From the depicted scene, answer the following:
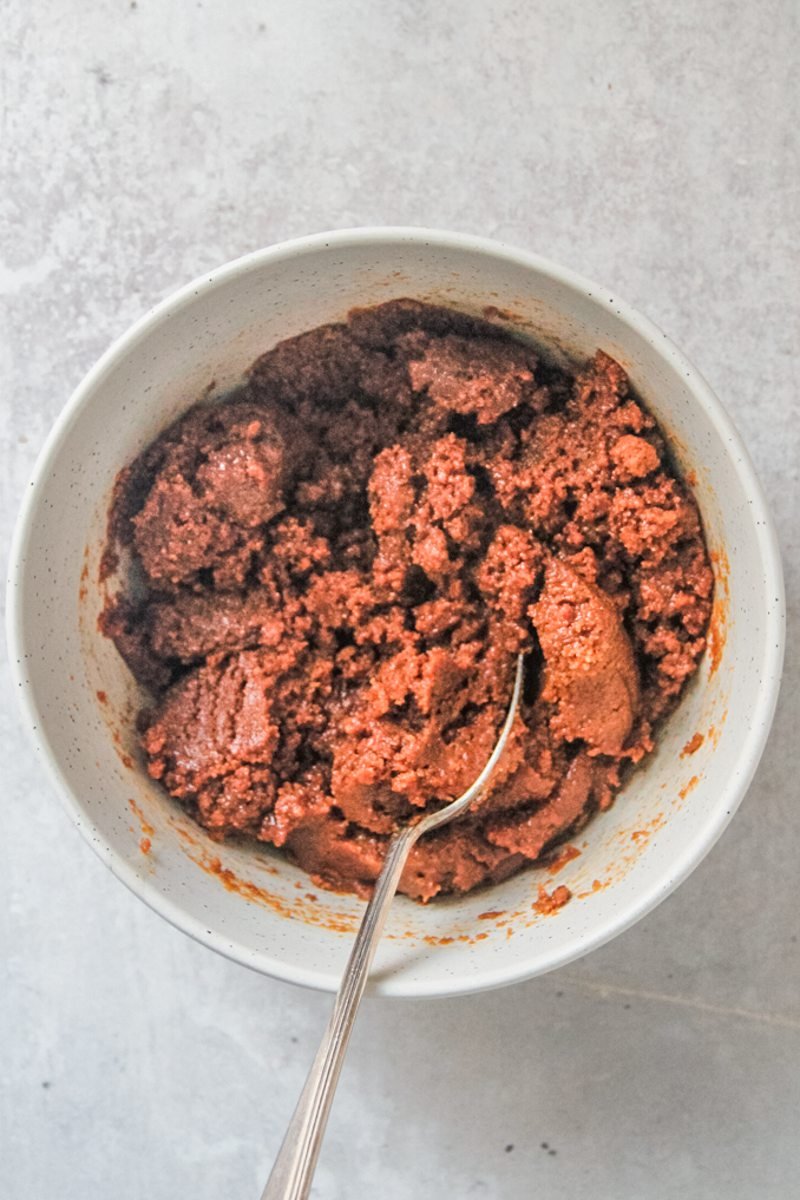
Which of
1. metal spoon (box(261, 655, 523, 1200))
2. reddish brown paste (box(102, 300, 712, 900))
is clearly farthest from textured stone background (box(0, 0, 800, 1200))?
metal spoon (box(261, 655, 523, 1200))

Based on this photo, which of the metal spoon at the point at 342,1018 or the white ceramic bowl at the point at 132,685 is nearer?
the metal spoon at the point at 342,1018

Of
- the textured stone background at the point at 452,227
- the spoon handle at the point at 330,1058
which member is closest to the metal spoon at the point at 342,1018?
the spoon handle at the point at 330,1058

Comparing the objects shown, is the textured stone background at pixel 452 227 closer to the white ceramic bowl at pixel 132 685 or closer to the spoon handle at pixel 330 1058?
the white ceramic bowl at pixel 132 685

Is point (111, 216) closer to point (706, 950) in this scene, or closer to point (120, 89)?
point (120, 89)

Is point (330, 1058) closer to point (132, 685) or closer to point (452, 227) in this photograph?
point (132, 685)

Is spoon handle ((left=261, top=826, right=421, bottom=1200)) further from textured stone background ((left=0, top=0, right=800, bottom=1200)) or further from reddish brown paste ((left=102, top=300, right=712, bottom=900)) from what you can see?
textured stone background ((left=0, top=0, right=800, bottom=1200))

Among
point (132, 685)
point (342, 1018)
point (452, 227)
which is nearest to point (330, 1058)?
point (342, 1018)
